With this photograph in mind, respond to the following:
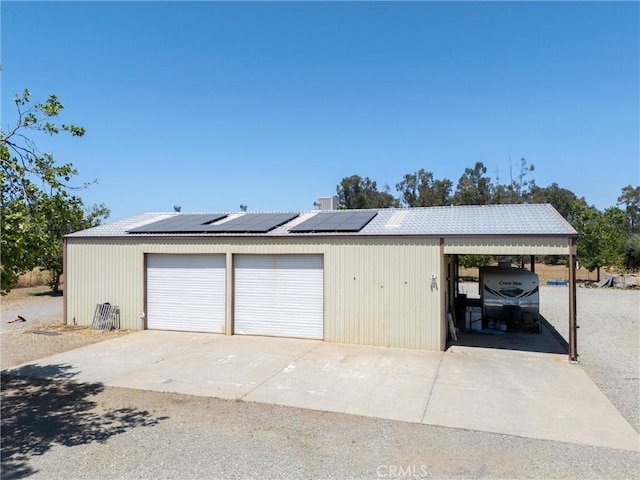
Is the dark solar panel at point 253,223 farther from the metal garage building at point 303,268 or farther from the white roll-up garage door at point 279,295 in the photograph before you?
the white roll-up garage door at point 279,295

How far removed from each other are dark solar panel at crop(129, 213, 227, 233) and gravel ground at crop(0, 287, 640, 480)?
6565 millimetres

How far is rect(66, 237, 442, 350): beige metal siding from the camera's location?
1096cm

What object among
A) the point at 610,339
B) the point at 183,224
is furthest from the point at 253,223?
the point at 610,339

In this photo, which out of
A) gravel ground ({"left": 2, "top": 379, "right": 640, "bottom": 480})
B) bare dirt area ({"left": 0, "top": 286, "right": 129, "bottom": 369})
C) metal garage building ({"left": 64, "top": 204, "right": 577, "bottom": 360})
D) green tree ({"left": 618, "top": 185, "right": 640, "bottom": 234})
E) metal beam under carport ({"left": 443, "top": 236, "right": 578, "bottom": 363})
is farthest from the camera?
green tree ({"left": 618, "top": 185, "right": 640, "bottom": 234})

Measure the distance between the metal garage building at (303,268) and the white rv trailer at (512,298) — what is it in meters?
1.77

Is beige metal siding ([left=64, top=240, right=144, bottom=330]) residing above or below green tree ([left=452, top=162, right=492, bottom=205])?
below

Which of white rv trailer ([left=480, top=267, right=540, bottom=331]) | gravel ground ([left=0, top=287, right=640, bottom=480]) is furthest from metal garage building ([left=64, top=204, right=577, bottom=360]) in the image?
gravel ground ([left=0, top=287, right=640, bottom=480])

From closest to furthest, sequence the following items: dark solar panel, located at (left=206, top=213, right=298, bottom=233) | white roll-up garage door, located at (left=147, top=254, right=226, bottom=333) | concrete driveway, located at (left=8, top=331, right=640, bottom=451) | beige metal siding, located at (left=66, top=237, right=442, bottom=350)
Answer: concrete driveway, located at (left=8, top=331, right=640, bottom=451), beige metal siding, located at (left=66, top=237, right=442, bottom=350), dark solar panel, located at (left=206, top=213, right=298, bottom=233), white roll-up garage door, located at (left=147, top=254, right=226, bottom=333)

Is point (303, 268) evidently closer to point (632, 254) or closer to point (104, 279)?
point (104, 279)

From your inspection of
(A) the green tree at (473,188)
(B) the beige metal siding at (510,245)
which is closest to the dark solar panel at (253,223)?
(B) the beige metal siding at (510,245)

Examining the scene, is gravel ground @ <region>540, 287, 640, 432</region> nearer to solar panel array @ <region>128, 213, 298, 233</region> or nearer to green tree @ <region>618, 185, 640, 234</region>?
solar panel array @ <region>128, 213, 298, 233</region>

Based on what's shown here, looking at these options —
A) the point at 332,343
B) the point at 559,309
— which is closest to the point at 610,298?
the point at 559,309

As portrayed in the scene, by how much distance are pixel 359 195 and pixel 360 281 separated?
5285 cm

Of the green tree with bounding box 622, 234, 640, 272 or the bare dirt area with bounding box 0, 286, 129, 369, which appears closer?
the bare dirt area with bounding box 0, 286, 129, 369
